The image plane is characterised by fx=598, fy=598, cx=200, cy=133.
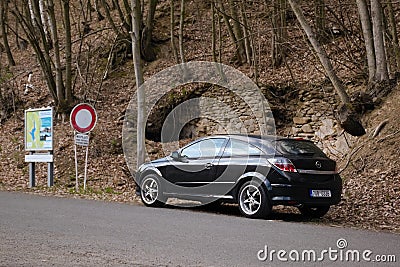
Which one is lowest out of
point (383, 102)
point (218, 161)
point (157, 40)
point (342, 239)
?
point (342, 239)

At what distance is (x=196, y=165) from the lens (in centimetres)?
1281

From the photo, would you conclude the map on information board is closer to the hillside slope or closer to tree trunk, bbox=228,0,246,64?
tree trunk, bbox=228,0,246,64

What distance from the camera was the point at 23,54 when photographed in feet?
119

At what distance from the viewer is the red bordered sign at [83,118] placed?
17.3 meters

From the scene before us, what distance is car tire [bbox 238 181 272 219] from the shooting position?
37.3 ft

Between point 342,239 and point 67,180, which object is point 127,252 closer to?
point 342,239

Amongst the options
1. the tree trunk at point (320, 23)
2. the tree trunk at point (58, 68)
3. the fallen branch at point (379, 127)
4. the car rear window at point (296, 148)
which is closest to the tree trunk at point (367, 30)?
the fallen branch at point (379, 127)

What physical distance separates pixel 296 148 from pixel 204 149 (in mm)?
2117

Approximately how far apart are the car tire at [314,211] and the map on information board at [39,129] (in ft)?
29.7

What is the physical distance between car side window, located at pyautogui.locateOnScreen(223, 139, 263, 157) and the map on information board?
314 inches

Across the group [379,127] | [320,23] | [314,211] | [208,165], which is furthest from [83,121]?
[320,23]

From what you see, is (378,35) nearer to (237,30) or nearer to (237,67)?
(237,30)

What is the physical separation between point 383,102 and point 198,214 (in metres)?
7.05

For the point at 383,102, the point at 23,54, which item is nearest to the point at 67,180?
the point at 383,102
